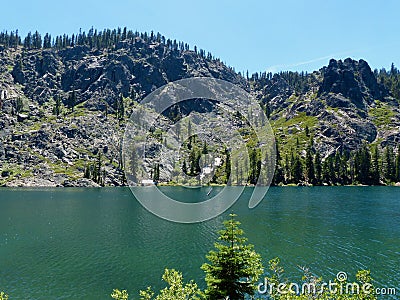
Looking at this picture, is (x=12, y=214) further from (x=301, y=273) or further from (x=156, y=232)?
(x=301, y=273)

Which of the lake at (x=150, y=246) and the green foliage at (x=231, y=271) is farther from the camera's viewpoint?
the lake at (x=150, y=246)

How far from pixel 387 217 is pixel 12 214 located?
110 metres

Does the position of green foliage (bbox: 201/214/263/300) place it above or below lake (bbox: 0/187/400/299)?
above

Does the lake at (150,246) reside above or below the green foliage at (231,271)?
→ below

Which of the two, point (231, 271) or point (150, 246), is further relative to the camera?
point (150, 246)

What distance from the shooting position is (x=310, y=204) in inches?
4732

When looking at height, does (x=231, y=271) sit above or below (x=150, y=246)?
above

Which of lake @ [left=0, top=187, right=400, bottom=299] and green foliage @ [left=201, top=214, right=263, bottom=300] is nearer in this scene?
green foliage @ [left=201, top=214, right=263, bottom=300]

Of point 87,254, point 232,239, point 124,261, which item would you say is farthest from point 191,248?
point 232,239

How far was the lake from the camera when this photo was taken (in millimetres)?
44031

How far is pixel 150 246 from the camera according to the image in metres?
62.2

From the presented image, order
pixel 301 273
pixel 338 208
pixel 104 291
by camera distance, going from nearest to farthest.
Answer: pixel 104 291 → pixel 301 273 → pixel 338 208

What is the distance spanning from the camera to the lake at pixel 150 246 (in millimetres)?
44031

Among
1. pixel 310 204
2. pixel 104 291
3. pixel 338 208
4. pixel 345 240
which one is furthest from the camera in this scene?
pixel 310 204
